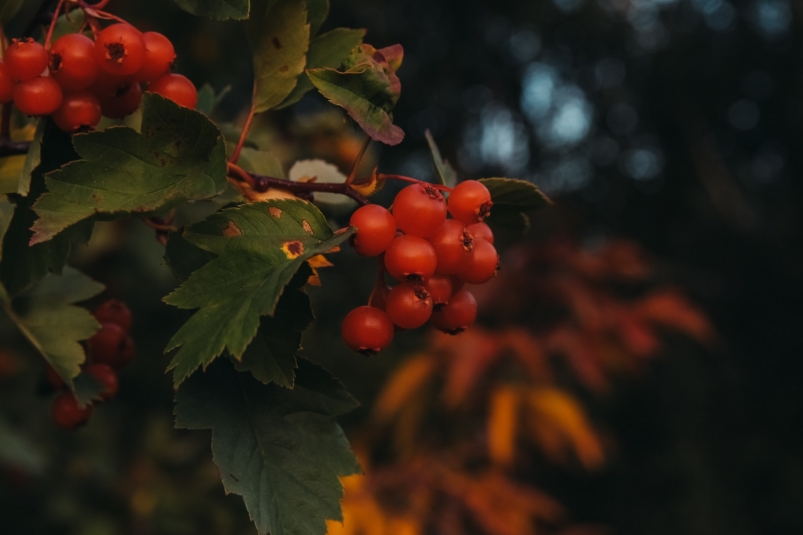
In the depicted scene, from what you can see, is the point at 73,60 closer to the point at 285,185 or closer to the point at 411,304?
the point at 285,185

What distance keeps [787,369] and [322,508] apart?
484 centimetres

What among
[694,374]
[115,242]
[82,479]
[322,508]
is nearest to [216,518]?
[82,479]

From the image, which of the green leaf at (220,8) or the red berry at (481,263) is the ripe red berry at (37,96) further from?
the red berry at (481,263)

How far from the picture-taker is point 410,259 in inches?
24.0

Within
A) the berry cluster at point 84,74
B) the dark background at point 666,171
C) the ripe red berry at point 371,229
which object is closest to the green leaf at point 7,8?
the berry cluster at point 84,74

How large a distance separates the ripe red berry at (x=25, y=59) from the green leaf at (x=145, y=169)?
9 cm

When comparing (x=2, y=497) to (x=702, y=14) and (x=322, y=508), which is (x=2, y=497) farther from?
(x=702, y=14)

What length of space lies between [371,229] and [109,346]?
44 cm

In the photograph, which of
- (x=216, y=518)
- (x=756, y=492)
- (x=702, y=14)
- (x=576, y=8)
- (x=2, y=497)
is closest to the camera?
(x=2, y=497)

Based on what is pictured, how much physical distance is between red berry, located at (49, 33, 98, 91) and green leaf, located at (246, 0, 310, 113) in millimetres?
178

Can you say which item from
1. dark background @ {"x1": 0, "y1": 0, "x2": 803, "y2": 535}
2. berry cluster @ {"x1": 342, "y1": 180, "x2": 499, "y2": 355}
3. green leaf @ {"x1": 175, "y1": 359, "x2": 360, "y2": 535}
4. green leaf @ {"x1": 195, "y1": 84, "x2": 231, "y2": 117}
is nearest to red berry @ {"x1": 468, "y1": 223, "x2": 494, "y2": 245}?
berry cluster @ {"x1": 342, "y1": 180, "x2": 499, "y2": 355}

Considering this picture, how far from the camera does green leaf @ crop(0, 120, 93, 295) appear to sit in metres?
0.69

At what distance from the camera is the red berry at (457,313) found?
689 mm

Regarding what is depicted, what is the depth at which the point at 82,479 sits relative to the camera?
7.68 feet
